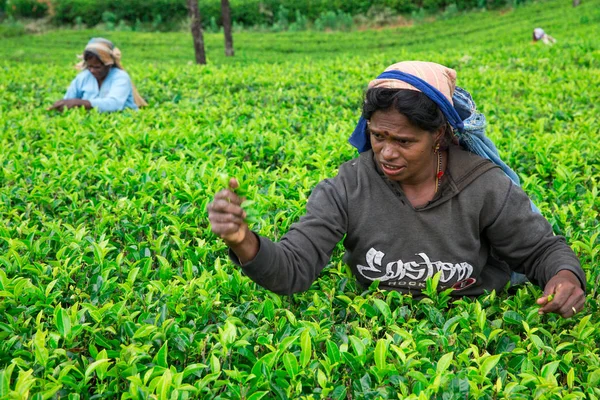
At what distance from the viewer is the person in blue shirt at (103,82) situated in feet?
20.5

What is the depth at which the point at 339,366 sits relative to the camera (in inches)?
80.0

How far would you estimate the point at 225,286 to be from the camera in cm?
247

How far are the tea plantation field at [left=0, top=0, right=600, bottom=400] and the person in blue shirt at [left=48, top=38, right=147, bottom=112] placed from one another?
17.4 inches

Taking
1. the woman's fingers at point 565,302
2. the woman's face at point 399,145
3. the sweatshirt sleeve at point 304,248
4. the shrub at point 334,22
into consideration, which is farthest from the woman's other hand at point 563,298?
the shrub at point 334,22

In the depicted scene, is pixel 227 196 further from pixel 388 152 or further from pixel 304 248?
pixel 388 152

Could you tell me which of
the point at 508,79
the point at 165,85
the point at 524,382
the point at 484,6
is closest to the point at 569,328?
the point at 524,382

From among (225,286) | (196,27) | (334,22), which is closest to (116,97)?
(225,286)

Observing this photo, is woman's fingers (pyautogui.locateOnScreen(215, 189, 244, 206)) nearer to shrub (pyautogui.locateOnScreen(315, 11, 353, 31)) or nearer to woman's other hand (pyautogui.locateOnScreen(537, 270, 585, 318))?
woman's other hand (pyautogui.locateOnScreen(537, 270, 585, 318))

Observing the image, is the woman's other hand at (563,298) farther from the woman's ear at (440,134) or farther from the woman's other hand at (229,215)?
the woman's other hand at (229,215)

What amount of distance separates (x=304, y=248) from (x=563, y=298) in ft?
2.95

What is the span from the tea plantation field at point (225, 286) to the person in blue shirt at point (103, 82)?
0.44 metres

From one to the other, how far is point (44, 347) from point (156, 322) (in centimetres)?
37

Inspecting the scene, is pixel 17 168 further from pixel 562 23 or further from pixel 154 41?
pixel 154 41

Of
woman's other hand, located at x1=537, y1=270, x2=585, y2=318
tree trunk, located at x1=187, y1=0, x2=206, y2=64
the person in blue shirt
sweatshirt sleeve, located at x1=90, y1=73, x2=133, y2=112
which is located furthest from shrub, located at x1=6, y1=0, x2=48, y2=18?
woman's other hand, located at x1=537, y1=270, x2=585, y2=318
